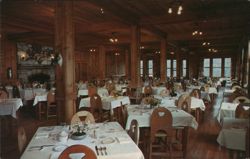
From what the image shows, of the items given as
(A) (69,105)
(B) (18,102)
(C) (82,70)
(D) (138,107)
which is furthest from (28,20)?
(C) (82,70)

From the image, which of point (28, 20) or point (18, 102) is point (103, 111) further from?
point (28, 20)

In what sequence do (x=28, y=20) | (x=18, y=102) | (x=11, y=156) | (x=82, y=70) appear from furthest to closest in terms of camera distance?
(x=82, y=70), (x=28, y=20), (x=18, y=102), (x=11, y=156)

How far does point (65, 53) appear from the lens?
4336 mm

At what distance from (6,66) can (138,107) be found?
873 cm

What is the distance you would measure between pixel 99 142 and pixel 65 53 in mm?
2215

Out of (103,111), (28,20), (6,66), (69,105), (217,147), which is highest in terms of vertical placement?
(28,20)

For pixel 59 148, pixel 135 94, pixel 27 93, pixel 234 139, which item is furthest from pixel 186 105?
pixel 27 93

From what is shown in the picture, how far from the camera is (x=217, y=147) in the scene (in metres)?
4.76

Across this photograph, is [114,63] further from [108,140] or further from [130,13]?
[108,140]

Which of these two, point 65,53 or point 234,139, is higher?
point 65,53

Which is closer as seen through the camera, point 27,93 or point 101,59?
point 27,93

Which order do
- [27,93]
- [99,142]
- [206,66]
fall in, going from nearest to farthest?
[99,142], [27,93], [206,66]

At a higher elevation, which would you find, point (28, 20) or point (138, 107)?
point (28, 20)

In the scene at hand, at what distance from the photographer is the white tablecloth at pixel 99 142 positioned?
7.75ft
